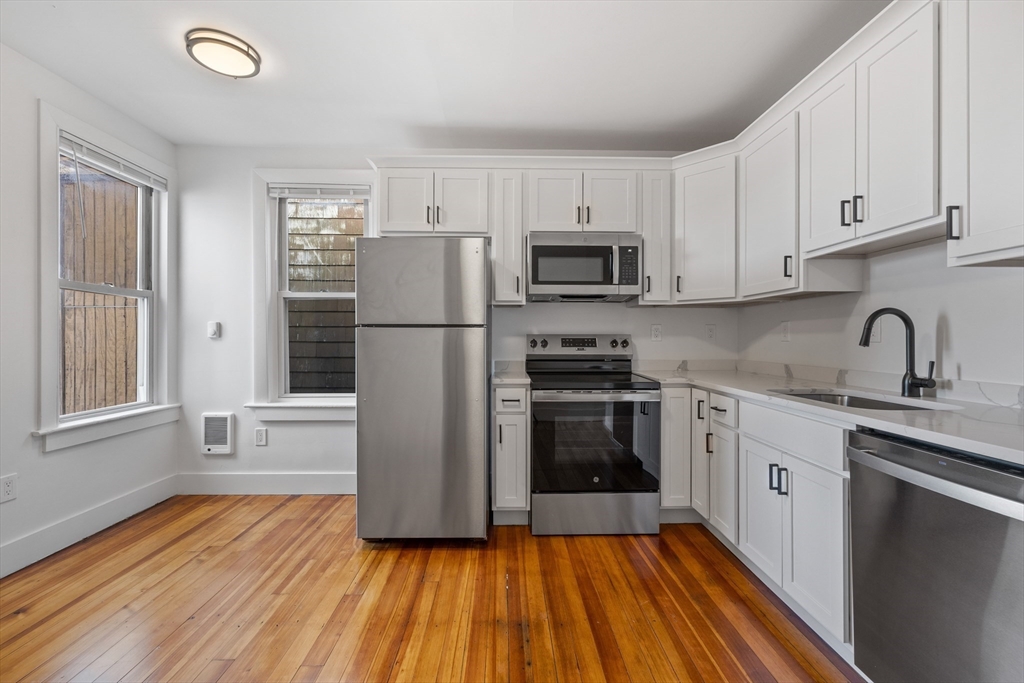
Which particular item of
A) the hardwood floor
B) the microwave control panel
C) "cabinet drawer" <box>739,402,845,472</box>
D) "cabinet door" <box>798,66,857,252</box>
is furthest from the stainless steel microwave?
the hardwood floor

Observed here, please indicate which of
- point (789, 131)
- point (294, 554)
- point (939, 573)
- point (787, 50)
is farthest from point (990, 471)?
point (294, 554)

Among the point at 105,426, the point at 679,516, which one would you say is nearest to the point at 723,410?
the point at 679,516

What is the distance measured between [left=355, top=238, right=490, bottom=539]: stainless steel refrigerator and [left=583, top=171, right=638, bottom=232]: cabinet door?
33.6 inches

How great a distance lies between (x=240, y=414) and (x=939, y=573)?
12.1 feet

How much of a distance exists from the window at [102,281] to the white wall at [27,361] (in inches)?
6.5

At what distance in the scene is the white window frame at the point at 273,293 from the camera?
10.4 feet

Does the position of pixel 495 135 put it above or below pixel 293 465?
above

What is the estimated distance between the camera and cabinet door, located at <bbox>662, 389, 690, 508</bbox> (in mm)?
2609

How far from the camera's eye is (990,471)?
3.35 feet

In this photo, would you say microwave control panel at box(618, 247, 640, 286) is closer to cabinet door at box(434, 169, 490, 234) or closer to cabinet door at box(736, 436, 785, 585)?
cabinet door at box(434, 169, 490, 234)

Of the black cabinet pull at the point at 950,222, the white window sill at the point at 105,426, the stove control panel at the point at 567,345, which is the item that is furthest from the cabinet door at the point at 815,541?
the white window sill at the point at 105,426

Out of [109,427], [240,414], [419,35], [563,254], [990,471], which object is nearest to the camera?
[990,471]

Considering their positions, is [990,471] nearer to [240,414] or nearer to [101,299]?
[240,414]

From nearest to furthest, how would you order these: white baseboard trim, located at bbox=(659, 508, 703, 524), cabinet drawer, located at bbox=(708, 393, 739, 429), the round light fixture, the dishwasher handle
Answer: the dishwasher handle < the round light fixture < cabinet drawer, located at bbox=(708, 393, 739, 429) < white baseboard trim, located at bbox=(659, 508, 703, 524)
